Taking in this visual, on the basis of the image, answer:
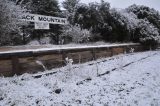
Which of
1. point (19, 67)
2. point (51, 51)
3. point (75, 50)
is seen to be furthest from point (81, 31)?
point (19, 67)

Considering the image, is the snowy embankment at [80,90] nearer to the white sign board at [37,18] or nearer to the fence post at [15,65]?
the fence post at [15,65]

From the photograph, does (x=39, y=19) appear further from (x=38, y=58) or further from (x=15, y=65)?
(x=15, y=65)

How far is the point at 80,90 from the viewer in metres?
6.45

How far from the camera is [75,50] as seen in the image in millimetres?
10586

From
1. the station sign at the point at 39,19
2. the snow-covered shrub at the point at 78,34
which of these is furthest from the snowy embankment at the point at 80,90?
the snow-covered shrub at the point at 78,34

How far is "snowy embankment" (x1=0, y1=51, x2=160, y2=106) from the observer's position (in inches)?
217

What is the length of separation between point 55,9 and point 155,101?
20.3 m

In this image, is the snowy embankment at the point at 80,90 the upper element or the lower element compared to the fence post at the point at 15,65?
lower

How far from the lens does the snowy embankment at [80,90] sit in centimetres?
551

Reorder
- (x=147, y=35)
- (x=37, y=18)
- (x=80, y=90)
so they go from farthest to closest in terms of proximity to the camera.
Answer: (x=147, y=35) → (x=37, y=18) → (x=80, y=90)

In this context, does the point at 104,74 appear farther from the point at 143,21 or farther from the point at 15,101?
the point at 143,21

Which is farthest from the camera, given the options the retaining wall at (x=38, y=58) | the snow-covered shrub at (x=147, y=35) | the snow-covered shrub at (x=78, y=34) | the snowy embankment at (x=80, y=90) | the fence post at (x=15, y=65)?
the snow-covered shrub at (x=147, y=35)

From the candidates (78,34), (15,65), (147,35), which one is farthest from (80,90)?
(147,35)

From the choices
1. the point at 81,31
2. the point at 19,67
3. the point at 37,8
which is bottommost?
the point at 19,67
